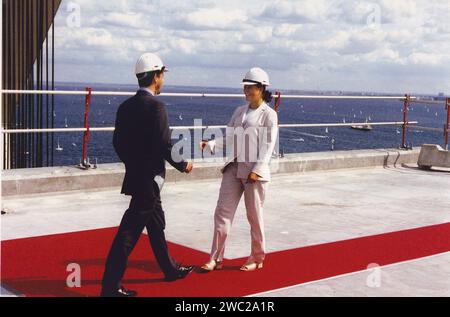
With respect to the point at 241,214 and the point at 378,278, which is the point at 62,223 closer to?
→ the point at 241,214

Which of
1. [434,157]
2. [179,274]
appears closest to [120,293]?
[179,274]

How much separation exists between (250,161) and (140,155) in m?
1.10

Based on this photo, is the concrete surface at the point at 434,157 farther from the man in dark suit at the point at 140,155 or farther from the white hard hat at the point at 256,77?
the man in dark suit at the point at 140,155

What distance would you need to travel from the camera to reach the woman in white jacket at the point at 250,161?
574 centimetres

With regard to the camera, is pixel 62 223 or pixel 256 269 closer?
pixel 256 269

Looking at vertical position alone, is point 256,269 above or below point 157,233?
below

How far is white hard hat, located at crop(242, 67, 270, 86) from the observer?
571cm

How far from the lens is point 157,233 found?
5.41 m

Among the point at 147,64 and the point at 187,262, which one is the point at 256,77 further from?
the point at 187,262

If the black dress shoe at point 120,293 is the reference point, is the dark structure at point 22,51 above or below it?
above

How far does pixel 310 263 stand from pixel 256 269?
0.53 metres

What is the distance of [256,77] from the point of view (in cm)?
573

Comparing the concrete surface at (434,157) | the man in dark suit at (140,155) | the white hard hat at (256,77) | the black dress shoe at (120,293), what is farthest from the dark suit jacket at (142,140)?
the concrete surface at (434,157)
